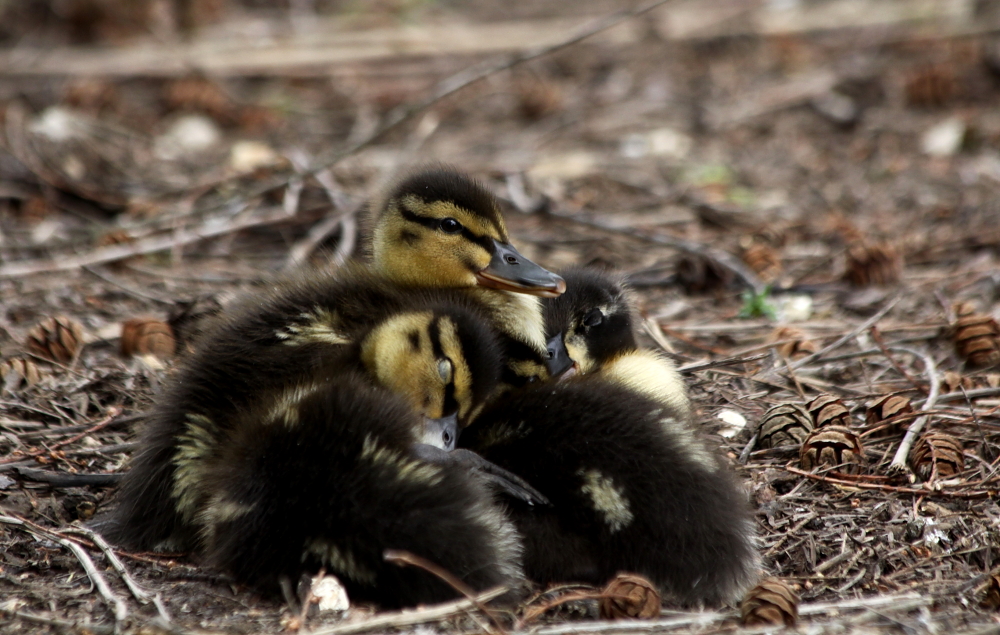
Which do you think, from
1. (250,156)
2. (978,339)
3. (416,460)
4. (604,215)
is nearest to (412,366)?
(416,460)

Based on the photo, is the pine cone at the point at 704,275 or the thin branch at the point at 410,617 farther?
the pine cone at the point at 704,275

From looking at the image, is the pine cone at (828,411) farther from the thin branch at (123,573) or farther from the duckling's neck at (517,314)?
the thin branch at (123,573)

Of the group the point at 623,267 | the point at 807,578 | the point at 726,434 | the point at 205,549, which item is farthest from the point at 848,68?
the point at 205,549

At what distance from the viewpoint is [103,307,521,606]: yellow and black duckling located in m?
2.69

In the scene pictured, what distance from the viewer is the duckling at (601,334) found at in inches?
139

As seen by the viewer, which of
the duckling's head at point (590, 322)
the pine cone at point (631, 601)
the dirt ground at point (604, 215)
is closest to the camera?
the pine cone at point (631, 601)

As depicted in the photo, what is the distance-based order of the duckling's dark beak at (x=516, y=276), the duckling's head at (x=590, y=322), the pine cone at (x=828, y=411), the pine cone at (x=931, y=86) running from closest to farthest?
1. the duckling's dark beak at (x=516, y=276)
2. the duckling's head at (x=590, y=322)
3. the pine cone at (x=828, y=411)
4. the pine cone at (x=931, y=86)

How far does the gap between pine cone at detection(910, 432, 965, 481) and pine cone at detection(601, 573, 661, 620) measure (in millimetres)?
1181

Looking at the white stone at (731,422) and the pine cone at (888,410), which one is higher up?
the white stone at (731,422)

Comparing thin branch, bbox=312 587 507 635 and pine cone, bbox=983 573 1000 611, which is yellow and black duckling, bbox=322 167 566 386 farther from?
pine cone, bbox=983 573 1000 611

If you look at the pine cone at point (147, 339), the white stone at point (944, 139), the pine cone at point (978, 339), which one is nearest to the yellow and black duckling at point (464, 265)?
the pine cone at point (147, 339)

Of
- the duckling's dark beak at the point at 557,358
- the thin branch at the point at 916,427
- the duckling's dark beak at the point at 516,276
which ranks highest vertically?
the duckling's dark beak at the point at 516,276

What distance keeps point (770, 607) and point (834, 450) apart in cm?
91

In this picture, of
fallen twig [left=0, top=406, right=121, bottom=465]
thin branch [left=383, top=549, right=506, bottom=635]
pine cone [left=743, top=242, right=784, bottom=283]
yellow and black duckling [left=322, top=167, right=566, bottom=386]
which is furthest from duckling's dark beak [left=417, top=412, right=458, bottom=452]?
pine cone [left=743, top=242, right=784, bottom=283]
